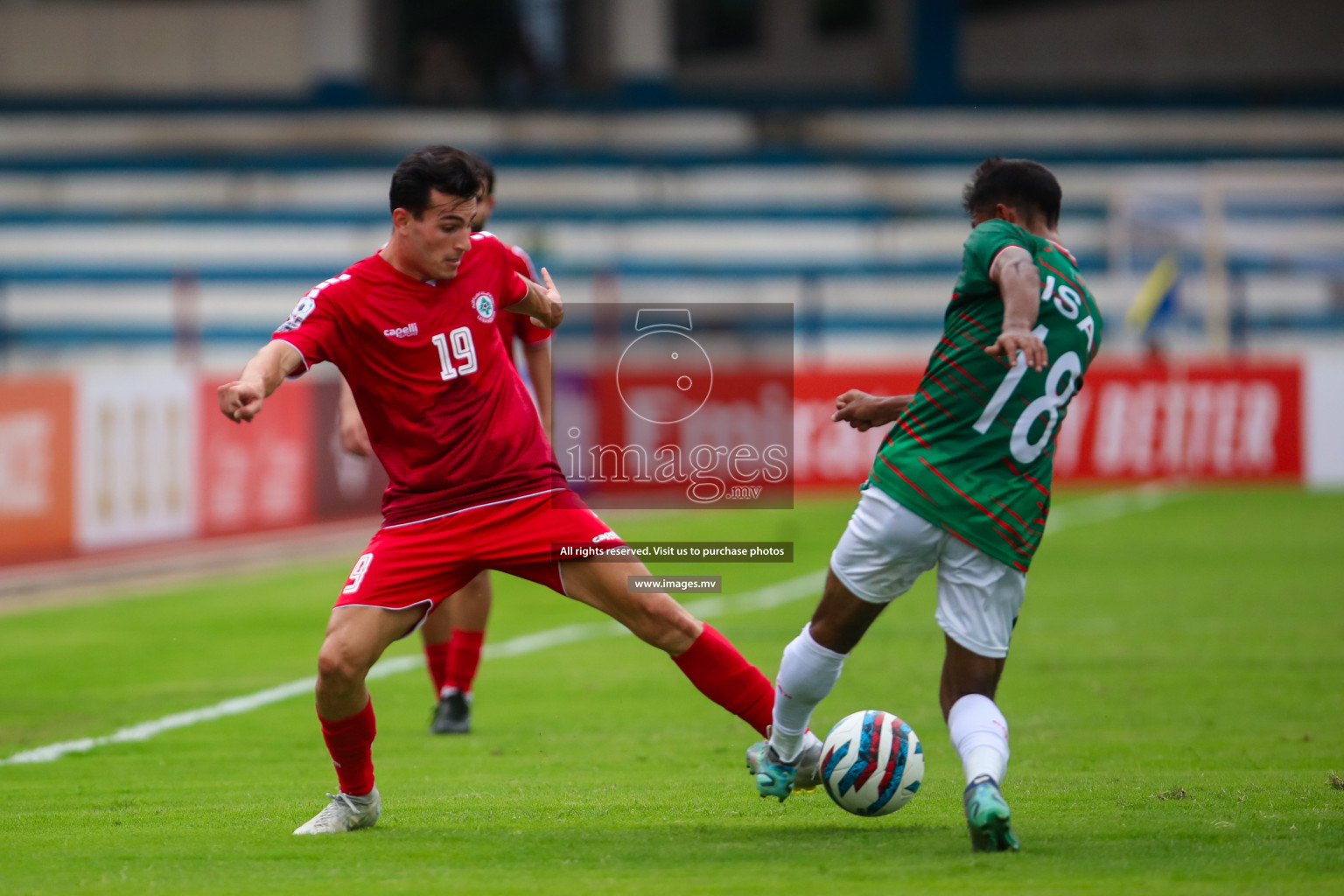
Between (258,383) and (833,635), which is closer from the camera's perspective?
(258,383)

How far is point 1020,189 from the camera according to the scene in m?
4.77

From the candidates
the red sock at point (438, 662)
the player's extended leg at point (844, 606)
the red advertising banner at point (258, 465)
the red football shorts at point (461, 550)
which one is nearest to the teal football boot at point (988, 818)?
the player's extended leg at point (844, 606)

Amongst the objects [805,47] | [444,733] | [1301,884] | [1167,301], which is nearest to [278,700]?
[444,733]

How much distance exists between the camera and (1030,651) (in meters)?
9.58

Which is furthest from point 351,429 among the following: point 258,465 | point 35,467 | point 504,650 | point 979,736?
point 258,465

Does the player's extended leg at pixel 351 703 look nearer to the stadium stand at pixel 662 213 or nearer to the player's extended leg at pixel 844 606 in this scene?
the player's extended leg at pixel 844 606

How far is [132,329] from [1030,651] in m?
19.3

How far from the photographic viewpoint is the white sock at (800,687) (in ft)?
16.3

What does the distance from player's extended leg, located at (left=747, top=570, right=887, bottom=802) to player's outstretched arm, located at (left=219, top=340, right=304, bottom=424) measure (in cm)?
170

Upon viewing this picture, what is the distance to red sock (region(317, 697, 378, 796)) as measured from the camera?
16.6 ft

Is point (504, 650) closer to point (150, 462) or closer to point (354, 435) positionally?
point (354, 435)

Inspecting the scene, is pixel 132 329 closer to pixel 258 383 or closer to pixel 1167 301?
pixel 1167 301

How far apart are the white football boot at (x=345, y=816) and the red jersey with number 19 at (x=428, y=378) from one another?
87 cm

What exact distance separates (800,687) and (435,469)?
1.32m
